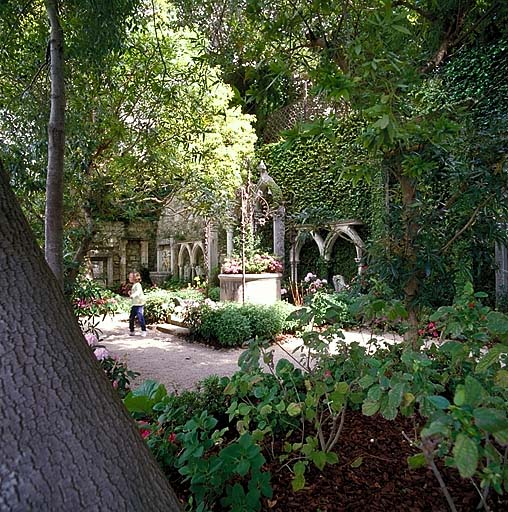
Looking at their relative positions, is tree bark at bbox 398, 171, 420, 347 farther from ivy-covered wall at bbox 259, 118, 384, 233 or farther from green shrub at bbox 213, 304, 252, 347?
ivy-covered wall at bbox 259, 118, 384, 233

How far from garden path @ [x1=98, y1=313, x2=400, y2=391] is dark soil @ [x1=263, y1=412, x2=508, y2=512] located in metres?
2.10

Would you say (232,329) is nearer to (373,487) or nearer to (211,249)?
(211,249)

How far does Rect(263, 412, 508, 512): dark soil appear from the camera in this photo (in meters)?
1.28

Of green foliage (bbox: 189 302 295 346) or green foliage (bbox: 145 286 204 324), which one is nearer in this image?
green foliage (bbox: 189 302 295 346)

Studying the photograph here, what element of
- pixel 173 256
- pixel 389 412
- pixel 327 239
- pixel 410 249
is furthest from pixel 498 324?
pixel 173 256

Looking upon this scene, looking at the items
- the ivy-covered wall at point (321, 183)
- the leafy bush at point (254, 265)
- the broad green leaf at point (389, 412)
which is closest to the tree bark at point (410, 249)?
the broad green leaf at point (389, 412)

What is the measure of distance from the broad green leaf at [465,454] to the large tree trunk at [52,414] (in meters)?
0.53

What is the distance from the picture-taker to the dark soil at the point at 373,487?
128 centimetres

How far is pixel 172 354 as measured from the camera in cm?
582

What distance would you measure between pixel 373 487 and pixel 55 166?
1.92 metres

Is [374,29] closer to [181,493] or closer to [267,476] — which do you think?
[267,476]

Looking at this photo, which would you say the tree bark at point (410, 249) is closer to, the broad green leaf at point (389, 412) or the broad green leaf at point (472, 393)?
the broad green leaf at point (389, 412)

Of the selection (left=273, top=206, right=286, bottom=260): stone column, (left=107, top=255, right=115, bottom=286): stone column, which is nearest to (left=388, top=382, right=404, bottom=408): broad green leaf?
(left=273, top=206, right=286, bottom=260): stone column

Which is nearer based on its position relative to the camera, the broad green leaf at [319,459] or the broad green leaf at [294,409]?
the broad green leaf at [319,459]
